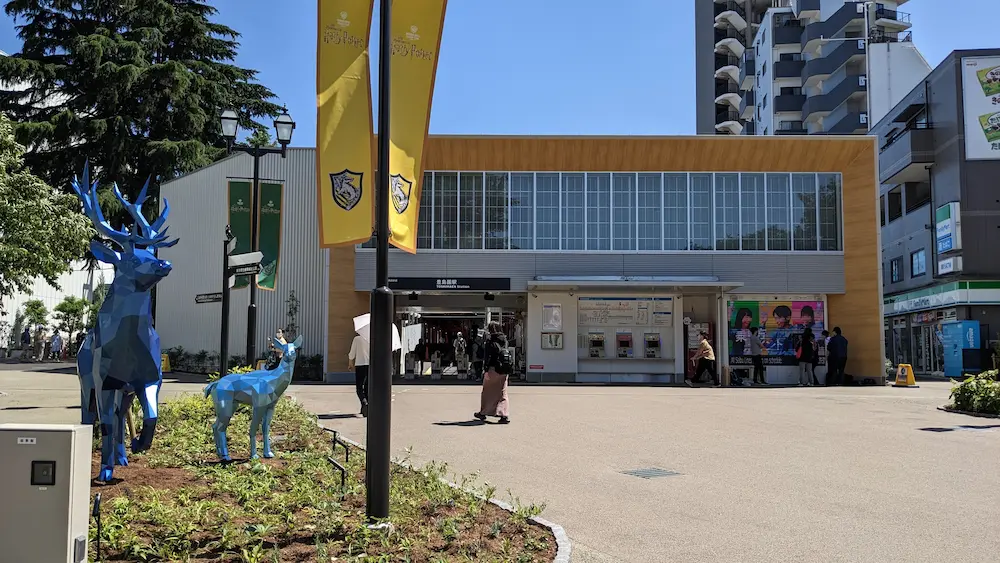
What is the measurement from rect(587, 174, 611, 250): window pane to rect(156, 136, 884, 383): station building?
→ 0.15 ft

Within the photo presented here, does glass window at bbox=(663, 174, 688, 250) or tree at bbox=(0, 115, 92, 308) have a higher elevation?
glass window at bbox=(663, 174, 688, 250)

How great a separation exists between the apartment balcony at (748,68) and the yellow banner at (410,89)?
68.9 m

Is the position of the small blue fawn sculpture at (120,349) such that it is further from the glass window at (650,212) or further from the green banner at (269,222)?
the glass window at (650,212)

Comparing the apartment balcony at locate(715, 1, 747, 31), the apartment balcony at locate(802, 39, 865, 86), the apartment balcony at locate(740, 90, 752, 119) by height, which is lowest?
the apartment balcony at locate(802, 39, 865, 86)

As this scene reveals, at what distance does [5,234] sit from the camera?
18.8m

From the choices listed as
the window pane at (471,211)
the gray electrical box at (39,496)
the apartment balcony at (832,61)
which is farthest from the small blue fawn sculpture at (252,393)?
the apartment balcony at (832,61)

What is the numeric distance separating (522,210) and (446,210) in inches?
96.8

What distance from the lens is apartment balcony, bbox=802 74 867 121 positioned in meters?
53.8

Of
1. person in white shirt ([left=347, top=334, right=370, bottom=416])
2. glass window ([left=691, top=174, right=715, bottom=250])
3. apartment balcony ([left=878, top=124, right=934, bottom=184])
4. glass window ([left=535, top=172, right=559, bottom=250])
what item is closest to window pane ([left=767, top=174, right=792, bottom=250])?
glass window ([left=691, top=174, right=715, bottom=250])

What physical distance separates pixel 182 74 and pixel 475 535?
32726mm

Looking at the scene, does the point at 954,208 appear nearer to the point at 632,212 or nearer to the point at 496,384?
the point at 632,212

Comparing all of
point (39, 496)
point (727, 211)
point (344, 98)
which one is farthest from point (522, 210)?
point (39, 496)

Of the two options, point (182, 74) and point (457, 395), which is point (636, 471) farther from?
point (182, 74)

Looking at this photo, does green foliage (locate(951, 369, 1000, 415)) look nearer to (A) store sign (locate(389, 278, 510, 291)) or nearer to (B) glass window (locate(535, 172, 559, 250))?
(B) glass window (locate(535, 172, 559, 250))
